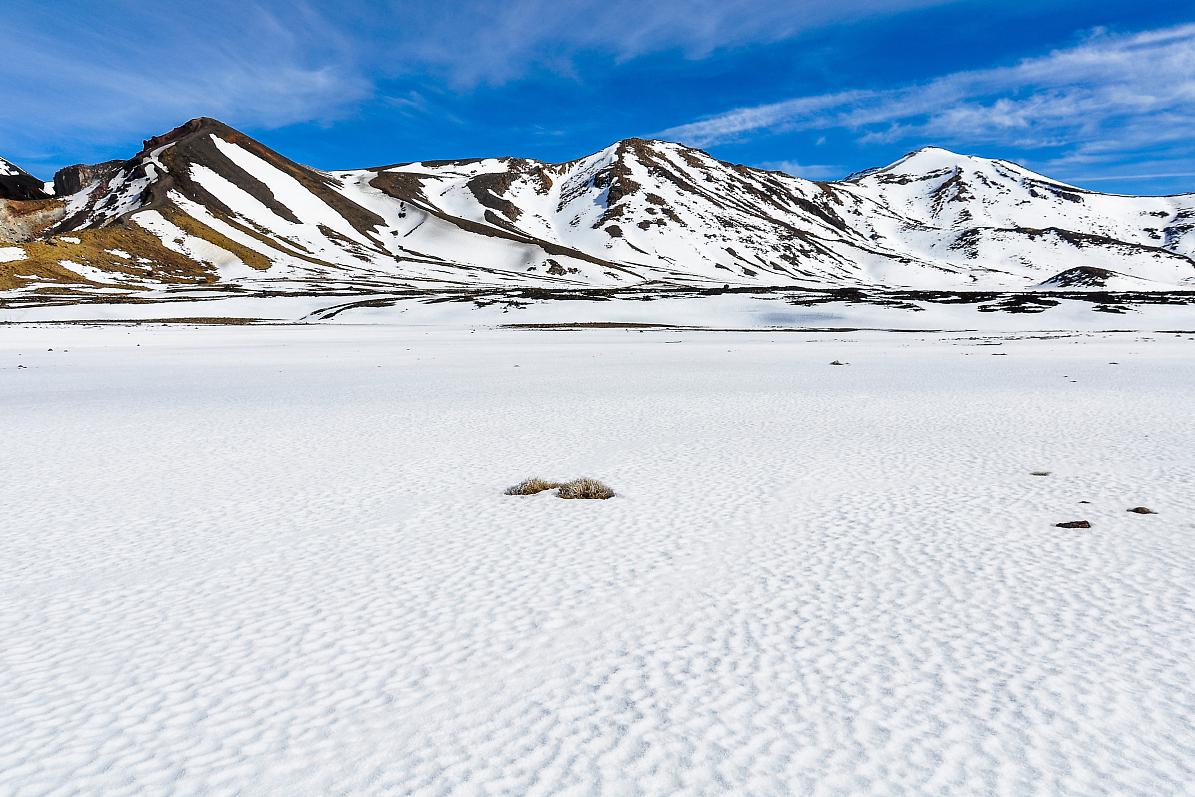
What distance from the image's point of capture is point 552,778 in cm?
418

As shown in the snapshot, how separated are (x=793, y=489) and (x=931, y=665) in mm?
5398

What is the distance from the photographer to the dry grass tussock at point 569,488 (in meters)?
10.4

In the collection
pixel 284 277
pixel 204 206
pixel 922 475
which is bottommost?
pixel 922 475

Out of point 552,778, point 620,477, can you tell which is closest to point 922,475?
point 620,477

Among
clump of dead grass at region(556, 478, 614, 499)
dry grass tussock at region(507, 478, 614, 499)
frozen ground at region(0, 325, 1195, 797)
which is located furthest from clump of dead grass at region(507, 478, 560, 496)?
frozen ground at region(0, 325, 1195, 797)

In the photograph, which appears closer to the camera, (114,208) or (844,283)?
(114,208)

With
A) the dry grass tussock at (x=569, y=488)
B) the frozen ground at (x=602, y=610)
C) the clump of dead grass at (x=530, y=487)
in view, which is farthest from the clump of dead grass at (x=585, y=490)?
the frozen ground at (x=602, y=610)

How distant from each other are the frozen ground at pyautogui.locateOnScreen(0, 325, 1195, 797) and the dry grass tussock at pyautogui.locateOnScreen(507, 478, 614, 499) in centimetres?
48

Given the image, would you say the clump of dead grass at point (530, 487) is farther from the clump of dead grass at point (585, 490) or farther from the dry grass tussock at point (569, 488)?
the clump of dead grass at point (585, 490)

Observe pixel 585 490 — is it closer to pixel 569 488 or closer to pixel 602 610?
pixel 569 488

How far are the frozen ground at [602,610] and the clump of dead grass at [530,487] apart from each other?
0.49m

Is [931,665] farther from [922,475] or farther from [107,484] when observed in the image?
[107,484]

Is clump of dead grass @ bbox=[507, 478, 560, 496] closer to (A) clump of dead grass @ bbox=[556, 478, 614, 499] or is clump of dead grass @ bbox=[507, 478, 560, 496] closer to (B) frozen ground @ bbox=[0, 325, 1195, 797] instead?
(A) clump of dead grass @ bbox=[556, 478, 614, 499]

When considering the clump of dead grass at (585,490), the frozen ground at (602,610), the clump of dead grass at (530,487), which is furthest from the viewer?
the clump of dead grass at (530,487)
